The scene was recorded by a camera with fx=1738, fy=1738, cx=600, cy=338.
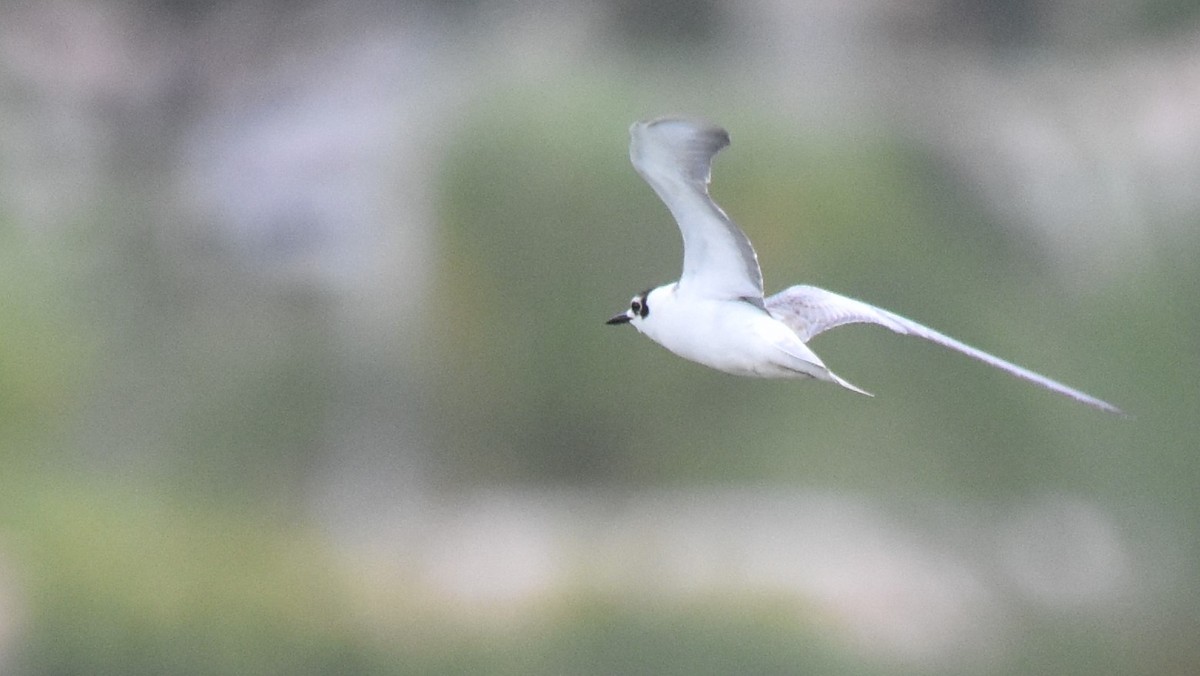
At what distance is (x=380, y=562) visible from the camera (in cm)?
1048

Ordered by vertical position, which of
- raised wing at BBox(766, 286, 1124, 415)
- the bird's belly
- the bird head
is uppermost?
raised wing at BBox(766, 286, 1124, 415)

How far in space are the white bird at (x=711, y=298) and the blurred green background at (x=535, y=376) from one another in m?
5.02

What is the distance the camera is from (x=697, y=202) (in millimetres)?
4059

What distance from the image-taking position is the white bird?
3893 millimetres

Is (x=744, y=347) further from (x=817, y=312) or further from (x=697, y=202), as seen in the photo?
(x=817, y=312)

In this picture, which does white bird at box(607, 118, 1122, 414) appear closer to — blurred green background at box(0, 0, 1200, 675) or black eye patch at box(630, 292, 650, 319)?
black eye patch at box(630, 292, 650, 319)

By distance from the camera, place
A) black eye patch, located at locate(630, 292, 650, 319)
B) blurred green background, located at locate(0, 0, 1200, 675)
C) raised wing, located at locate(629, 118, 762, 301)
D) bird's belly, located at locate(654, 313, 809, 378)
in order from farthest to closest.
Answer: blurred green background, located at locate(0, 0, 1200, 675)
black eye patch, located at locate(630, 292, 650, 319)
bird's belly, located at locate(654, 313, 809, 378)
raised wing, located at locate(629, 118, 762, 301)

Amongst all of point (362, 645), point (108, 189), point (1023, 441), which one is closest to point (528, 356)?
point (362, 645)

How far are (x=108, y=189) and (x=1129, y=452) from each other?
26.2 feet

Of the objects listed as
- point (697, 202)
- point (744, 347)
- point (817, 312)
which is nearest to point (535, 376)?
point (817, 312)

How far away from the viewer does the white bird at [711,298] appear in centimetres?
389

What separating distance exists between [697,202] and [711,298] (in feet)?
1.27

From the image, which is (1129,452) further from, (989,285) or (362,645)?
(362,645)

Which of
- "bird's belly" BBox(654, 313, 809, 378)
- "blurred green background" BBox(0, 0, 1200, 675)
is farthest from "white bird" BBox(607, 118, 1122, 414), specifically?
"blurred green background" BBox(0, 0, 1200, 675)
